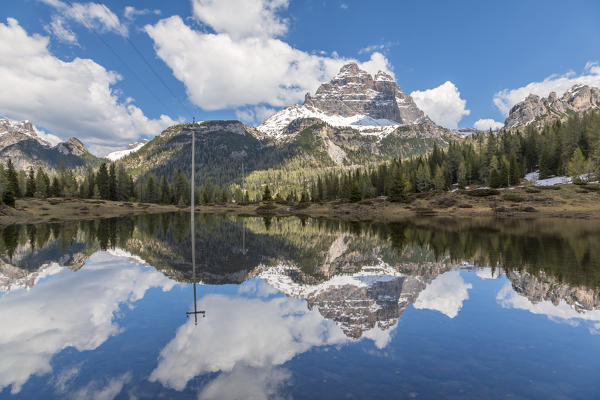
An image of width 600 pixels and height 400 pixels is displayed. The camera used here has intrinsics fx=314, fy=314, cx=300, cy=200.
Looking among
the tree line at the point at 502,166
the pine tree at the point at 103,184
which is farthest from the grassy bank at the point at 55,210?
the tree line at the point at 502,166

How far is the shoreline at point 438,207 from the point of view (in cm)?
7175

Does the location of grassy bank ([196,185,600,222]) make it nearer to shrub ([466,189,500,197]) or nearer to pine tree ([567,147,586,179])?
shrub ([466,189,500,197])

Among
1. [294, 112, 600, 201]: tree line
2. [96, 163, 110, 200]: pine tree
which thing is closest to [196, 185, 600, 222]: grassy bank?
[294, 112, 600, 201]: tree line

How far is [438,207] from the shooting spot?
8962 centimetres

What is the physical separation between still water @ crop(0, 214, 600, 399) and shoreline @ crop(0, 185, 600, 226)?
Answer: 57.7 metres

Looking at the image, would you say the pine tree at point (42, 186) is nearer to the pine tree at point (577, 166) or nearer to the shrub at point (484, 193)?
the shrub at point (484, 193)

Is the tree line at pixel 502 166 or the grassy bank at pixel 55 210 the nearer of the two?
the grassy bank at pixel 55 210

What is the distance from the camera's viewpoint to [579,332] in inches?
417

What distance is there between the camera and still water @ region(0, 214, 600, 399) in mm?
7426

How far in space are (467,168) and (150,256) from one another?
12760 centimetres

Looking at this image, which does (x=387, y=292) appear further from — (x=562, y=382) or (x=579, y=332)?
(x=562, y=382)

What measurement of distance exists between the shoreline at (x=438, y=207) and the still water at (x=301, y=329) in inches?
2273

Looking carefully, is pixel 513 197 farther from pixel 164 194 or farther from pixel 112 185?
pixel 112 185

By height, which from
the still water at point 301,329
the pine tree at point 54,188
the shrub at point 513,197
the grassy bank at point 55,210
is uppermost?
the pine tree at point 54,188
